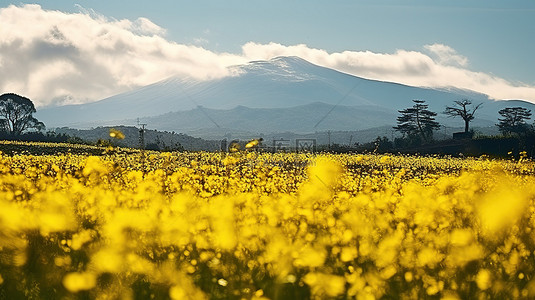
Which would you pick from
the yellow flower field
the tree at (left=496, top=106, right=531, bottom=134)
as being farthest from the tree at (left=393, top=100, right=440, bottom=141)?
the yellow flower field

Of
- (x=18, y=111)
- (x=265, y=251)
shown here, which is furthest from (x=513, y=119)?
(x=265, y=251)

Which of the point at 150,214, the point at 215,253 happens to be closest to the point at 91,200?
the point at 150,214

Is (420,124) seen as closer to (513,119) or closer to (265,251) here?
(513,119)

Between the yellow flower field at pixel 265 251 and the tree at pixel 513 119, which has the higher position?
the tree at pixel 513 119

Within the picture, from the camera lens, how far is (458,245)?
4109mm

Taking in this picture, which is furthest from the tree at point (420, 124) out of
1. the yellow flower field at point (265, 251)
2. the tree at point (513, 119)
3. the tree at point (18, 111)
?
the yellow flower field at point (265, 251)

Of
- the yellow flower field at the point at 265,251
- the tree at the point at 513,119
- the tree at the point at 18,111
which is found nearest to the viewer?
the yellow flower field at the point at 265,251

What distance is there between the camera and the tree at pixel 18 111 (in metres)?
82.1

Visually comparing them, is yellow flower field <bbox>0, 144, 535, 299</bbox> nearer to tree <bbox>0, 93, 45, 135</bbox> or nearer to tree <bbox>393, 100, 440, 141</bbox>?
tree <bbox>393, 100, 440, 141</bbox>

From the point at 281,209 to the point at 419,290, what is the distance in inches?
86.1

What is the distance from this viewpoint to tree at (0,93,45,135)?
82.1m

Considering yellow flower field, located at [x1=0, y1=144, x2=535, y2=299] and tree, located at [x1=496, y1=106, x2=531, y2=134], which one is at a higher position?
tree, located at [x1=496, y1=106, x2=531, y2=134]

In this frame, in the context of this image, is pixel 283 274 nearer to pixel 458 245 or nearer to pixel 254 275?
pixel 254 275

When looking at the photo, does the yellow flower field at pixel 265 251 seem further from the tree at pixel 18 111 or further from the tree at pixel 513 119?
the tree at pixel 18 111
